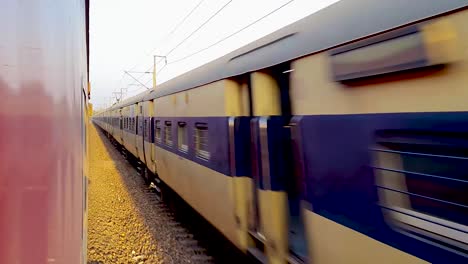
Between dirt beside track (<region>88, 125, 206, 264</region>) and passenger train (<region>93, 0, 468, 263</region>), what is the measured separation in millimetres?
2151

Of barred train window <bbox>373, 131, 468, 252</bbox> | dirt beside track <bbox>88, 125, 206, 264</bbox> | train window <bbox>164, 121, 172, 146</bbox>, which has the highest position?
train window <bbox>164, 121, 172, 146</bbox>

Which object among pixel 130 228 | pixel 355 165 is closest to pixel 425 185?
pixel 355 165

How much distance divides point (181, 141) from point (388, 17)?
4.90 m

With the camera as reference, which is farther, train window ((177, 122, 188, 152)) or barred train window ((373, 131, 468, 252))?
train window ((177, 122, 188, 152))

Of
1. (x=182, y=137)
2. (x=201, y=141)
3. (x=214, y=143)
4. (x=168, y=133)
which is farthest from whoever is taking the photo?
(x=168, y=133)

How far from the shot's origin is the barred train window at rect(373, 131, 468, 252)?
141cm

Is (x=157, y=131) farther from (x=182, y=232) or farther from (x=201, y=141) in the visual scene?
(x=201, y=141)

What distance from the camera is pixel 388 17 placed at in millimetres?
1666

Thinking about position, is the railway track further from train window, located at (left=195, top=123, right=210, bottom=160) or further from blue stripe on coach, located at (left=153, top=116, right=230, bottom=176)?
train window, located at (left=195, top=123, right=210, bottom=160)

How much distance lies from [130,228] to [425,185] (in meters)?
5.99

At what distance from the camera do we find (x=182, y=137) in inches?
243

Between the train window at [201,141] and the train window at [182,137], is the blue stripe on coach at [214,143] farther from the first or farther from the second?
the train window at [182,137]

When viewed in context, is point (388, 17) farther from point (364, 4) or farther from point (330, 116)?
point (330, 116)

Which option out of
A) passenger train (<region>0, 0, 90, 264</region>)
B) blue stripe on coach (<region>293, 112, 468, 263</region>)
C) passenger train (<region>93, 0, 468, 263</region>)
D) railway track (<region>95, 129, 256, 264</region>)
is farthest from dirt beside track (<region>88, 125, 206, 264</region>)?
passenger train (<region>0, 0, 90, 264</region>)
